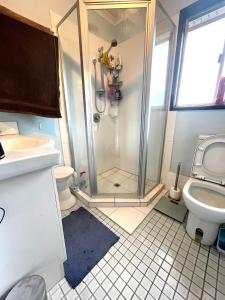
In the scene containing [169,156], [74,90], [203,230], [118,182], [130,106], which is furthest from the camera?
[130,106]

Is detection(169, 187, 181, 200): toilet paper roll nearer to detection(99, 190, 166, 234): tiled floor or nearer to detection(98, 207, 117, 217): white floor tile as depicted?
detection(99, 190, 166, 234): tiled floor

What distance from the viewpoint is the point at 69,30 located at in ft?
4.39

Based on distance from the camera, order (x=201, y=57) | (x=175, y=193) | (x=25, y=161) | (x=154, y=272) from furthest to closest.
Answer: (x=175, y=193), (x=201, y=57), (x=154, y=272), (x=25, y=161)

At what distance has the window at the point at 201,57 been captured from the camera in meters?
1.28

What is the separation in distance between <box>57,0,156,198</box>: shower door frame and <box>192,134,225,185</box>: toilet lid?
517 mm

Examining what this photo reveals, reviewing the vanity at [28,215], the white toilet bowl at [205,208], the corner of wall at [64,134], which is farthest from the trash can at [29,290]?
the corner of wall at [64,134]

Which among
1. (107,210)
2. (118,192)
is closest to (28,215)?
(107,210)

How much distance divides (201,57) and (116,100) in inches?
46.0

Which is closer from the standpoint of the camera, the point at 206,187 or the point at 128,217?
the point at 206,187

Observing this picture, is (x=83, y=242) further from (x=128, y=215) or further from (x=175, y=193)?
(x=175, y=193)

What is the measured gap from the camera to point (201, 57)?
139 centimetres

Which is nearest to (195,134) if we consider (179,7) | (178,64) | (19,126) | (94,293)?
(178,64)

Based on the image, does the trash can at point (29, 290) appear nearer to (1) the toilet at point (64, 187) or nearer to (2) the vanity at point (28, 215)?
(2) the vanity at point (28, 215)

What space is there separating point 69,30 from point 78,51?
0.27 m
